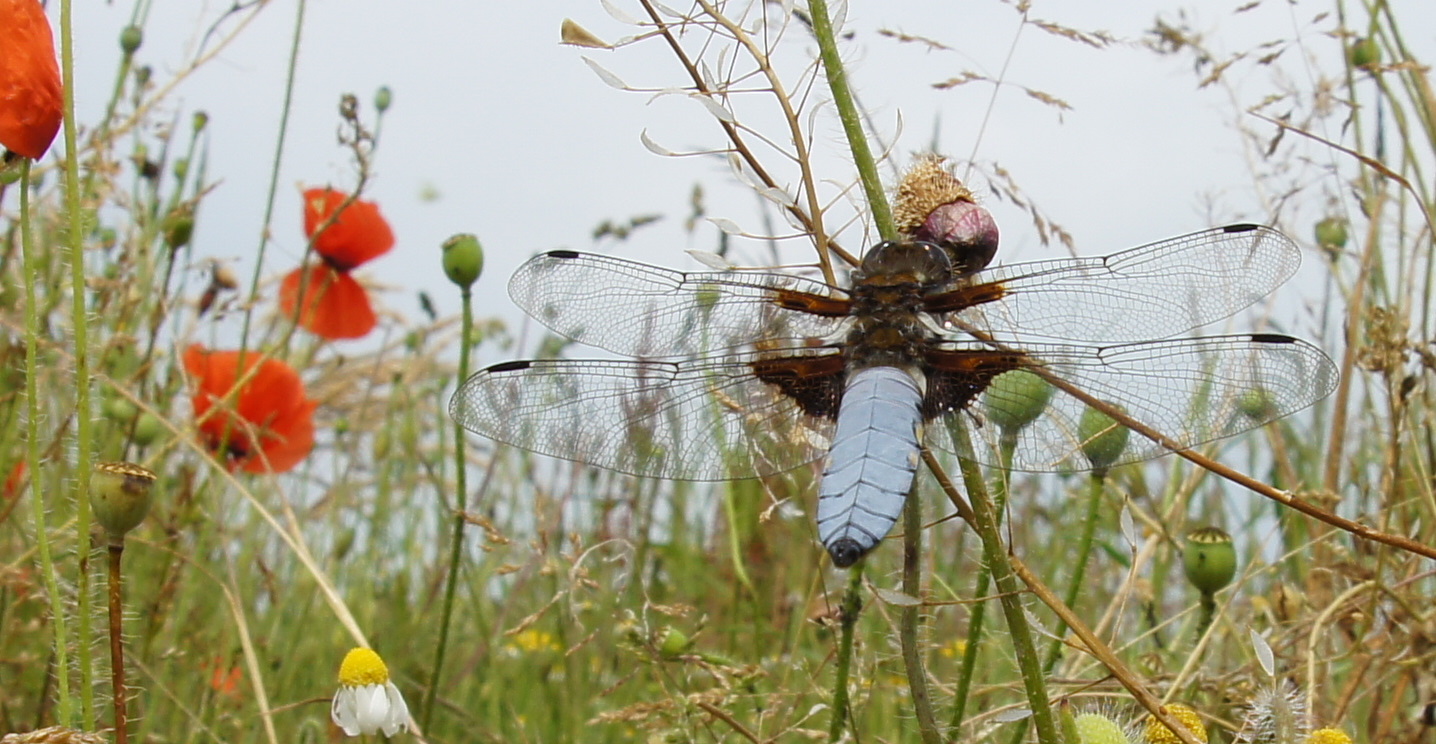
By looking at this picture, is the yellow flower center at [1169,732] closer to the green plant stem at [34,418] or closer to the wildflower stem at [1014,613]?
the wildflower stem at [1014,613]

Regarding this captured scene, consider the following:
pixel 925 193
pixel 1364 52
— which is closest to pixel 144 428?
pixel 925 193

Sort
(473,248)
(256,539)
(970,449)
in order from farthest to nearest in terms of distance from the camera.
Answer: (256,539)
(473,248)
(970,449)

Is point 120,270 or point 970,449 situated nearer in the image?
point 970,449

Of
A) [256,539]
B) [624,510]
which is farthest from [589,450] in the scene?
[624,510]

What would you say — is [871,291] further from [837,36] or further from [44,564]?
[44,564]

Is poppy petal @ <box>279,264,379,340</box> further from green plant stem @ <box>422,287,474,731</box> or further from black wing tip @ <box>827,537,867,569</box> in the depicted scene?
black wing tip @ <box>827,537,867,569</box>

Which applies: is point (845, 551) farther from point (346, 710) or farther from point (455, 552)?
point (455, 552)

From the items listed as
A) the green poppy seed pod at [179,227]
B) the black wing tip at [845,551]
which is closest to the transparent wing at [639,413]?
the black wing tip at [845,551]
